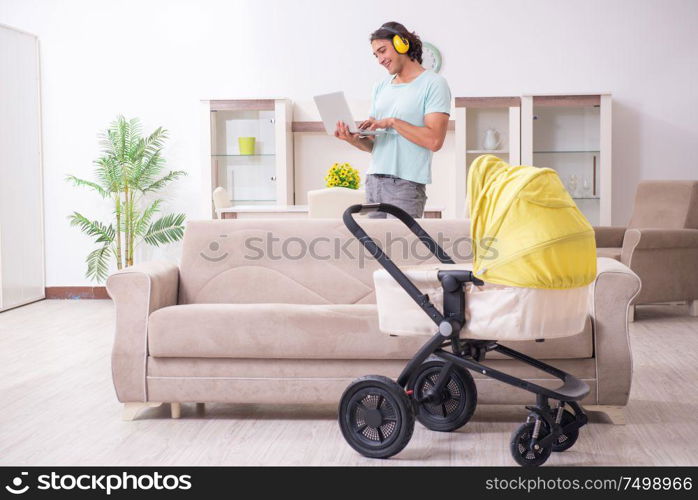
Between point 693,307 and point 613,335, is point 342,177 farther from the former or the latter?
point 613,335

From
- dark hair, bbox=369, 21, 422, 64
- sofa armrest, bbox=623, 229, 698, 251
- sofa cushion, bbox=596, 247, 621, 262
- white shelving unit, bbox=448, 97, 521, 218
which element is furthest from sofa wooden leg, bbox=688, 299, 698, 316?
dark hair, bbox=369, 21, 422, 64

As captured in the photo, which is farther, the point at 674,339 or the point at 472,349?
the point at 674,339

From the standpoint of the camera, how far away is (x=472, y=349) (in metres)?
2.82

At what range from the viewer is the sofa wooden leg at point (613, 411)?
10.4 feet

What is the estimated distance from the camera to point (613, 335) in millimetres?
3145

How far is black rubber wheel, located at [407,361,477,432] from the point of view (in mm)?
A: 3101

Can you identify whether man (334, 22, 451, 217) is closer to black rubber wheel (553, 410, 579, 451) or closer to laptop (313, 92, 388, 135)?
laptop (313, 92, 388, 135)

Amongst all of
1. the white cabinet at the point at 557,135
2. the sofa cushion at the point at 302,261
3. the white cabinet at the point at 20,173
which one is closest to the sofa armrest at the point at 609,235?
the white cabinet at the point at 557,135

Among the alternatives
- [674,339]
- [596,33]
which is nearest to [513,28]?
[596,33]

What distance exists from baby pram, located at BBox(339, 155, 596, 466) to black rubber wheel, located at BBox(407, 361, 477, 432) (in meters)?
0.29

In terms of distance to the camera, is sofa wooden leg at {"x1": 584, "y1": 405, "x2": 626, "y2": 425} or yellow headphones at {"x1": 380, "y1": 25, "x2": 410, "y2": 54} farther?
yellow headphones at {"x1": 380, "y1": 25, "x2": 410, "y2": 54}

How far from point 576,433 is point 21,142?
533cm

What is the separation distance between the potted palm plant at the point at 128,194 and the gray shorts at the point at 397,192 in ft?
12.3
